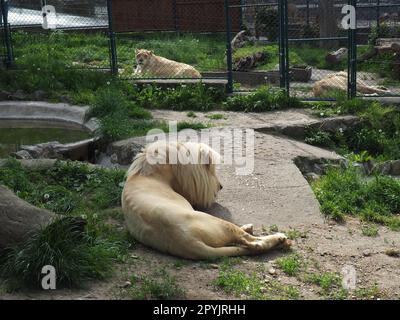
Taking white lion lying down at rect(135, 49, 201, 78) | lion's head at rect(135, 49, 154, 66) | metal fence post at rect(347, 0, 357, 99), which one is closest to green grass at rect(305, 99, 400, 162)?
metal fence post at rect(347, 0, 357, 99)

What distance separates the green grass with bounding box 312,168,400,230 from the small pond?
406 cm

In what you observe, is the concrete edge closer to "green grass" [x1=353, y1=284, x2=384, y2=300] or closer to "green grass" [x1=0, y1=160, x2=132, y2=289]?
"green grass" [x1=0, y1=160, x2=132, y2=289]

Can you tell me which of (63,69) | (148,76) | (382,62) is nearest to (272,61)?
(382,62)

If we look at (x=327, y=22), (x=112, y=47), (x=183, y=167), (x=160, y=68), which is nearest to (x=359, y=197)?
(x=183, y=167)

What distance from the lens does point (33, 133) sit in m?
11.3

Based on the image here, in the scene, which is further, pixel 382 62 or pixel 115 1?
pixel 115 1

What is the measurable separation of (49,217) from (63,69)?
25.9 feet

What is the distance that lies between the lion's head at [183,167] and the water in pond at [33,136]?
4072 mm

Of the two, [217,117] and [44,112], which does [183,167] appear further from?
[44,112]

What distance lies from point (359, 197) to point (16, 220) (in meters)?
3.85

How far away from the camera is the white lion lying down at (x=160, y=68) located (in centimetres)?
1316

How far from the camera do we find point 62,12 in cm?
1598
